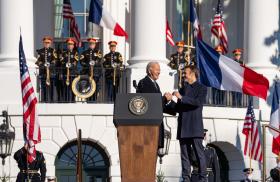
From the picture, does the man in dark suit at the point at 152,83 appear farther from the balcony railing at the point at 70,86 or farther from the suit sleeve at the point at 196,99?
the balcony railing at the point at 70,86

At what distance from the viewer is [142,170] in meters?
25.0

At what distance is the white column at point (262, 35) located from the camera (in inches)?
1688

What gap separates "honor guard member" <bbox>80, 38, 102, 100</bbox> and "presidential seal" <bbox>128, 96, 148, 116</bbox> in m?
15.3

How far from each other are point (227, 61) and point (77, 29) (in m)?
10.9

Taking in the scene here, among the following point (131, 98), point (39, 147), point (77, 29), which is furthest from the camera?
point (77, 29)

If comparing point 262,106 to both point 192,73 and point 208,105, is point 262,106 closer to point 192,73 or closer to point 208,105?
point 208,105

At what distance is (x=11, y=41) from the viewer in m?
39.4

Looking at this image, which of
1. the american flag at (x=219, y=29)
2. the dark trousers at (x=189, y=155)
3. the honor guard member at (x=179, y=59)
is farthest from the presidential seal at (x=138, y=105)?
the american flag at (x=219, y=29)

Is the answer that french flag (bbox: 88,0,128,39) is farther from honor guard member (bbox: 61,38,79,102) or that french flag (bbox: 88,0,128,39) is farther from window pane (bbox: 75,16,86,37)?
window pane (bbox: 75,16,86,37)

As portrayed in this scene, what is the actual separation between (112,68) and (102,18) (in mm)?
1672

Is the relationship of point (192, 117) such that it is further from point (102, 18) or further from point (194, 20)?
point (194, 20)

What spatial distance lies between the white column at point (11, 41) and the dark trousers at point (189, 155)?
1414 cm

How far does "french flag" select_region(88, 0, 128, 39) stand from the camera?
1597 inches

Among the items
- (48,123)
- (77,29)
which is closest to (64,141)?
(48,123)
